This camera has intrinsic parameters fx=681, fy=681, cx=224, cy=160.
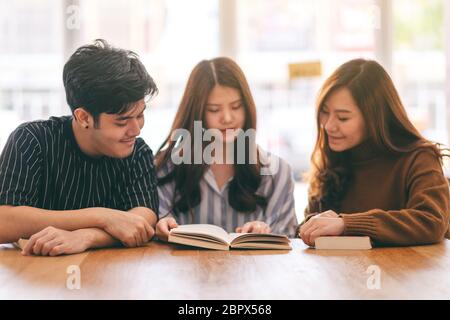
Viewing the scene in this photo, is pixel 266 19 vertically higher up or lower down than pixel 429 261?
higher up

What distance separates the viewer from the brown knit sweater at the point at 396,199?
1.86m

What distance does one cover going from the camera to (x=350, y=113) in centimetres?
224

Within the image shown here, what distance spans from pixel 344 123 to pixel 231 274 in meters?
0.88

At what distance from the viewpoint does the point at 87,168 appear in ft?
6.78

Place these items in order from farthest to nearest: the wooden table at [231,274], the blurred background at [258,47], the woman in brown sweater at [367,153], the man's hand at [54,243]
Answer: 1. the blurred background at [258,47]
2. the woman in brown sweater at [367,153]
3. the man's hand at [54,243]
4. the wooden table at [231,274]

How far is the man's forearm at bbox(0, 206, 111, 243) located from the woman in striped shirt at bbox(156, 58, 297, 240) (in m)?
0.54

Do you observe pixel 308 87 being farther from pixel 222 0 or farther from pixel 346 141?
pixel 346 141

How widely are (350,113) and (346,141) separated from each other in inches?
3.7

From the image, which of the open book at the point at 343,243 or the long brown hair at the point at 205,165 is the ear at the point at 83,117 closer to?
the long brown hair at the point at 205,165

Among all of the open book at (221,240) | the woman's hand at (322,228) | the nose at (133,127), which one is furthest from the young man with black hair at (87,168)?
the woman's hand at (322,228)

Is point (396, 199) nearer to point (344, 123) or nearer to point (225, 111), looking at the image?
point (344, 123)

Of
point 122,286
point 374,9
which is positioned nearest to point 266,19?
point 374,9

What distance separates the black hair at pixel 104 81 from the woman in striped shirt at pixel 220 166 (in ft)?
1.33

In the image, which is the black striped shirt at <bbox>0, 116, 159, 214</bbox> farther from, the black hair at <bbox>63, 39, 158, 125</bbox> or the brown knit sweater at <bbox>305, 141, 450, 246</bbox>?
the brown knit sweater at <bbox>305, 141, 450, 246</bbox>
